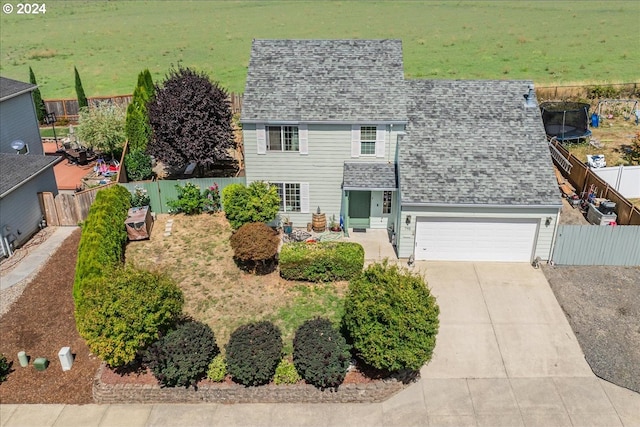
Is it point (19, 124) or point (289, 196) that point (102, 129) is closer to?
point (19, 124)

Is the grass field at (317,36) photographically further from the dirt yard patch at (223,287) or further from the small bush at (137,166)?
the dirt yard patch at (223,287)

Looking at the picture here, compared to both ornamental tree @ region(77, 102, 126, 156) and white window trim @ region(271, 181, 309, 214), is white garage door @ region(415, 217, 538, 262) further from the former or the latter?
ornamental tree @ region(77, 102, 126, 156)

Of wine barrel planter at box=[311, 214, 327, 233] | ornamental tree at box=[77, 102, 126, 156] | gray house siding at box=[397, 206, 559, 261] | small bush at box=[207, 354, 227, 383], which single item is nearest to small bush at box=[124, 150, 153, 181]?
ornamental tree at box=[77, 102, 126, 156]

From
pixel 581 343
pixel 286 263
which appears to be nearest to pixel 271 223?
pixel 286 263

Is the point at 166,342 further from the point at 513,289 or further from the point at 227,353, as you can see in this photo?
the point at 513,289

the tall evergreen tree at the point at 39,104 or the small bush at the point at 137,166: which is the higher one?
the tall evergreen tree at the point at 39,104

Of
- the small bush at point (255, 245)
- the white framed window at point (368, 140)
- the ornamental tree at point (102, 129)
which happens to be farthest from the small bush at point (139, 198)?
the white framed window at point (368, 140)
